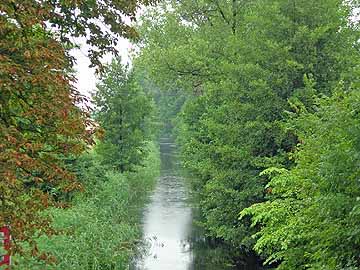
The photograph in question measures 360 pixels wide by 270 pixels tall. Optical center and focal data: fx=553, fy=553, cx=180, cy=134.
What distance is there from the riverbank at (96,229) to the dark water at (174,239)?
0.56 metres

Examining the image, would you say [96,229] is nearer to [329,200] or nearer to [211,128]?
[211,128]

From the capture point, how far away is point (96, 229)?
15797 mm

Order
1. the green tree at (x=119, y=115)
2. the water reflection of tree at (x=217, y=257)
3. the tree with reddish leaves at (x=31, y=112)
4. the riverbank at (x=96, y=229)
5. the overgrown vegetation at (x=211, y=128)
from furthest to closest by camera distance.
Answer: the green tree at (x=119, y=115)
the water reflection of tree at (x=217, y=257)
the riverbank at (x=96, y=229)
the overgrown vegetation at (x=211, y=128)
the tree with reddish leaves at (x=31, y=112)

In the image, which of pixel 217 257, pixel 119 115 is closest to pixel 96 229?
pixel 217 257

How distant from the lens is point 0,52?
7.30 meters

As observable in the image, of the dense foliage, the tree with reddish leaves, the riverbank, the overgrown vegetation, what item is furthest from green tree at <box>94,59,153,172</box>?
the tree with reddish leaves

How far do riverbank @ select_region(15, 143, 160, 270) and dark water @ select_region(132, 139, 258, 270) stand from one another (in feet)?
1.83

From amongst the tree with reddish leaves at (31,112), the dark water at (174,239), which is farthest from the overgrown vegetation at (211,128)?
the dark water at (174,239)

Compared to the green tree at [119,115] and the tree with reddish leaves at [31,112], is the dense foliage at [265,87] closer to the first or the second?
the tree with reddish leaves at [31,112]

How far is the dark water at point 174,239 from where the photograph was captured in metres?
16.5

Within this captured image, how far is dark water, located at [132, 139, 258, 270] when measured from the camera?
16.5 m

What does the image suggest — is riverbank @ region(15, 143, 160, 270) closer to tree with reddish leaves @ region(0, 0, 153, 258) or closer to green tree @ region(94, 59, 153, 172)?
tree with reddish leaves @ region(0, 0, 153, 258)

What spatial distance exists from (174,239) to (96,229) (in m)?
4.76

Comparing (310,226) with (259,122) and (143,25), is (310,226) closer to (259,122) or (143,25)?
(259,122)
